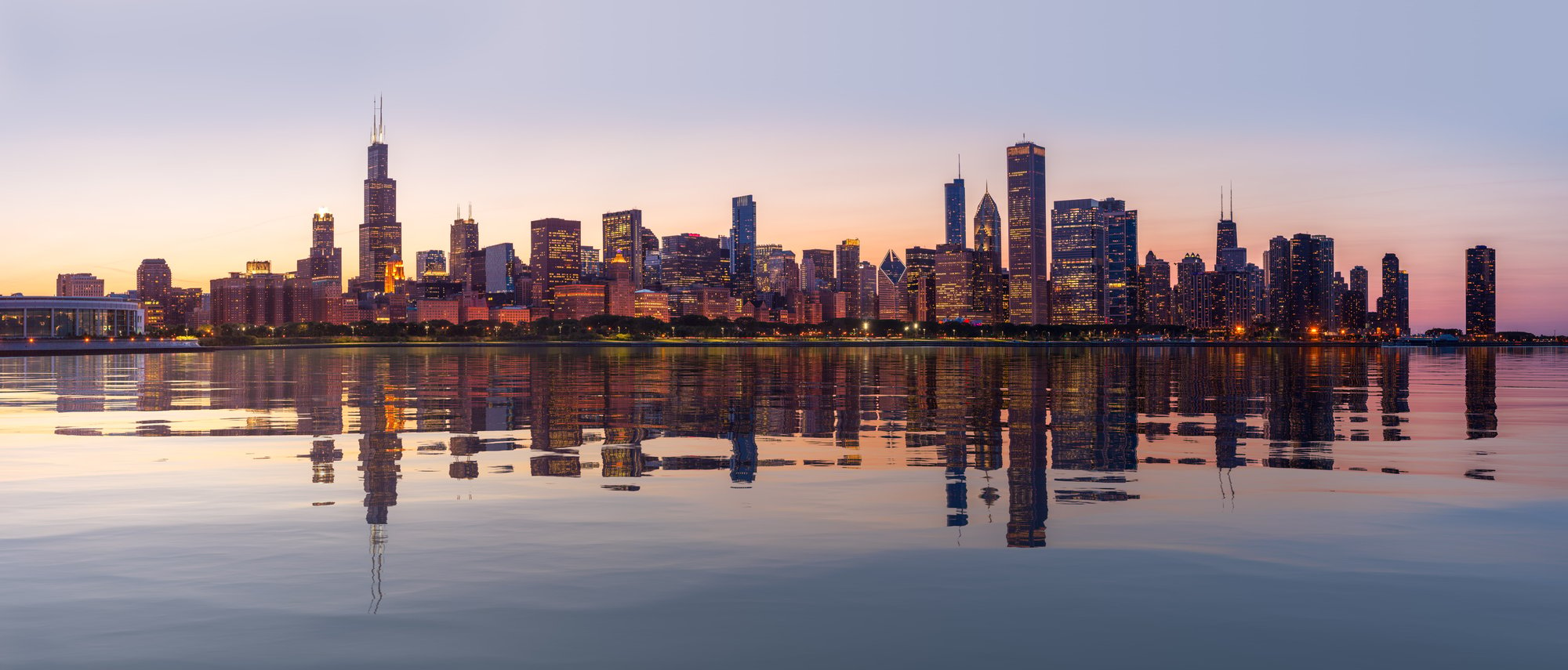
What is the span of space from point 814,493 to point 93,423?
2921cm

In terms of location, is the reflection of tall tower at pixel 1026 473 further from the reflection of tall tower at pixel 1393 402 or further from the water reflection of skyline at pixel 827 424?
the reflection of tall tower at pixel 1393 402

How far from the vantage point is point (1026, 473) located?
885 inches

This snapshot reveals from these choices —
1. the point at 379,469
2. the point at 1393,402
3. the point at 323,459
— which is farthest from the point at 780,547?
the point at 1393,402

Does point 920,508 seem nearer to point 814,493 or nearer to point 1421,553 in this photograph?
point 814,493

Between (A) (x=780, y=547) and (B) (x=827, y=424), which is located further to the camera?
(B) (x=827, y=424)

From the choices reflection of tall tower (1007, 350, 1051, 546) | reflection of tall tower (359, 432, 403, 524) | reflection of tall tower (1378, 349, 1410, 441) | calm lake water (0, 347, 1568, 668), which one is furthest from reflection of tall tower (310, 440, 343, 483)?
reflection of tall tower (1378, 349, 1410, 441)

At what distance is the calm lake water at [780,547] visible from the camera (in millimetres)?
10312

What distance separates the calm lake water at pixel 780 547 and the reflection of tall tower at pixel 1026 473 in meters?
0.15

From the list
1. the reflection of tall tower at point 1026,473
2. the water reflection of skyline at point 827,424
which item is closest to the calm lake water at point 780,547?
the reflection of tall tower at point 1026,473

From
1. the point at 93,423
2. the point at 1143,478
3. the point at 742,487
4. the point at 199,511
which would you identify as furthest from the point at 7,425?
the point at 1143,478

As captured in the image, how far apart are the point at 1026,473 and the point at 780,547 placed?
9.20 m

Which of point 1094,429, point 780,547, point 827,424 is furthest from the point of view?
point 827,424

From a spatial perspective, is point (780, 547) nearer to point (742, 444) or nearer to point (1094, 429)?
point (742, 444)

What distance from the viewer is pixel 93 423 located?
3681cm
